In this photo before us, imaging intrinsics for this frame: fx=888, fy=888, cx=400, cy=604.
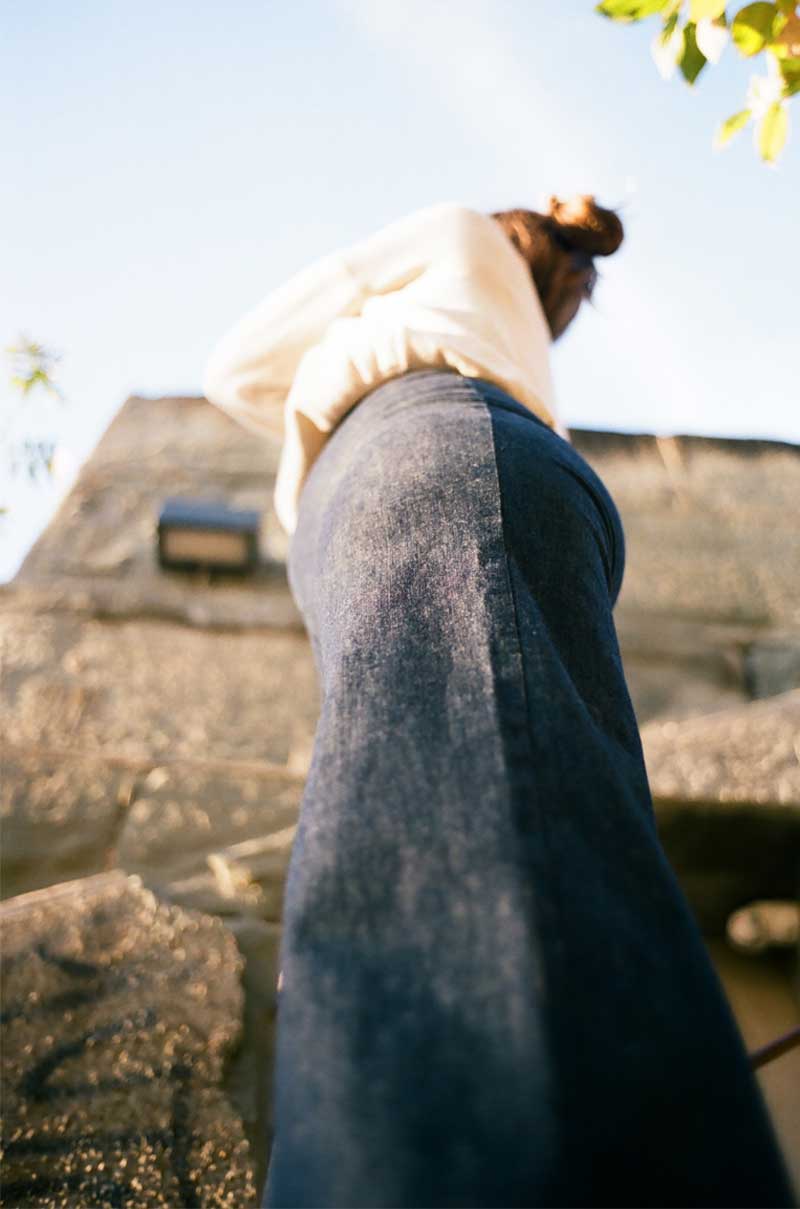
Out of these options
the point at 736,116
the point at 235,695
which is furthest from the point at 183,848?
the point at 736,116

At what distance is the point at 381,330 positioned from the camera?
1.04 metres

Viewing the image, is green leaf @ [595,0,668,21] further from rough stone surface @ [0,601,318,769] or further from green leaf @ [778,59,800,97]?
rough stone surface @ [0,601,318,769]

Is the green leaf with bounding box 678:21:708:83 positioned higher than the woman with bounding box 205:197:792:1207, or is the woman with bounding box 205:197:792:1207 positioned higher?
the green leaf with bounding box 678:21:708:83

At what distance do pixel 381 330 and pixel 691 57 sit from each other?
1.93 ft

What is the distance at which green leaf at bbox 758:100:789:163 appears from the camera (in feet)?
3.93

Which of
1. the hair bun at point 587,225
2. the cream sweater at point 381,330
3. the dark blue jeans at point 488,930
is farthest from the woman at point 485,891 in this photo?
the hair bun at point 587,225

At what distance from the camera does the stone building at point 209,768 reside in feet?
3.71

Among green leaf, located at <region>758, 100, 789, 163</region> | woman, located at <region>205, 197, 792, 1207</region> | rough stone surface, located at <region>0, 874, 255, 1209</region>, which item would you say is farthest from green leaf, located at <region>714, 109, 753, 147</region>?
rough stone surface, located at <region>0, 874, 255, 1209</region>

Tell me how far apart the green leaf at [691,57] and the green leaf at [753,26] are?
5cm

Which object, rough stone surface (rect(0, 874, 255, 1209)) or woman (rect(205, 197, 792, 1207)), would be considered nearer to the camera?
woman (rect(205, 197, 792, 1207))

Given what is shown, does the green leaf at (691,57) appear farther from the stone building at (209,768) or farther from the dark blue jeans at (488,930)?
the stone building at (209,768)

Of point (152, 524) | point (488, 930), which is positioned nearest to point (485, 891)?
point (488, 930)

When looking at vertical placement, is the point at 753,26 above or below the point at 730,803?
above

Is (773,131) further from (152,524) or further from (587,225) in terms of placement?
(152,524)
